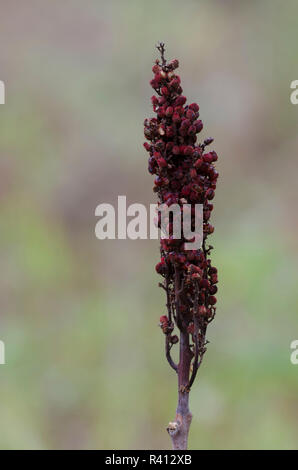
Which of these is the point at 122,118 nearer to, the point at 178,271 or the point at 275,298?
the point at 275,298

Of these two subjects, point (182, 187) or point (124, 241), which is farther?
point (124, 241)

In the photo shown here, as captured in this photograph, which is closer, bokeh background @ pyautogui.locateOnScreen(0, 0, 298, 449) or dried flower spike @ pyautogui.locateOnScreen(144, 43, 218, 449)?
dried flower spike @ pyautogui.locateOnScreen(144, 43, 218, 449)

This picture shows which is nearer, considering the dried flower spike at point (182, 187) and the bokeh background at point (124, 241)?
the dried flower spike at point (182, 187)
